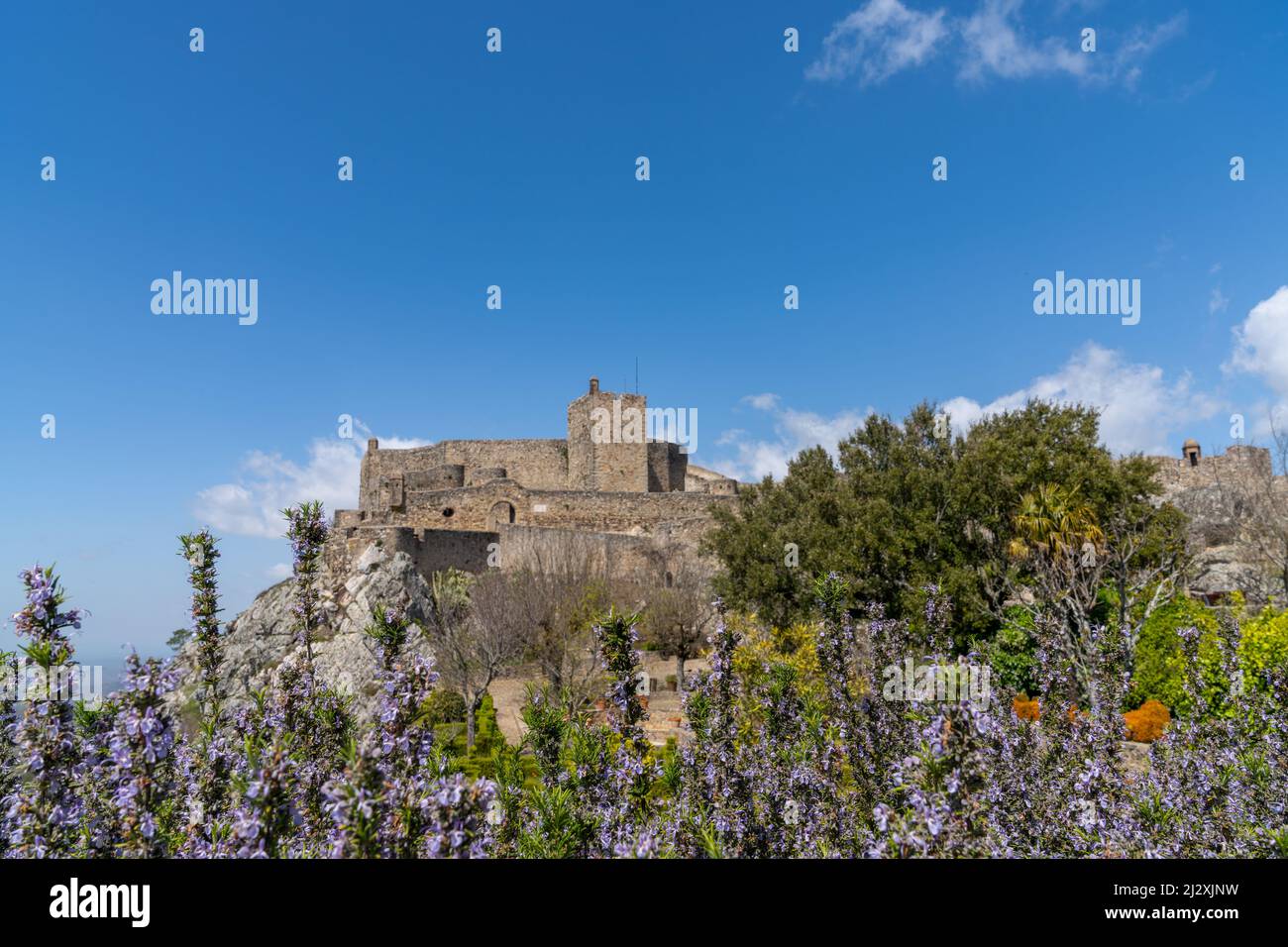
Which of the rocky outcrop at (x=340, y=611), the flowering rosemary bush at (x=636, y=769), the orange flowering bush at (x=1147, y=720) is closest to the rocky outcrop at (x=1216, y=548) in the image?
the orange flowering bush at (x=1147, y=720)

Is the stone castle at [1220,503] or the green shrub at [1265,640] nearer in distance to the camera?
the green shrub at [1265,640]

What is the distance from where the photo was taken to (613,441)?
147ft

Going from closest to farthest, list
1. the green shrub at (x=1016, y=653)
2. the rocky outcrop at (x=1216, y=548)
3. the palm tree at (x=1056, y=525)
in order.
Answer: the palm tree at (x=1056, y=525) → the green shrub at (x=1016, y=653) → the rocky outcrop at (x=1216, y=548)

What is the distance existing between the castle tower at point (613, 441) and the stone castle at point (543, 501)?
0.07 m

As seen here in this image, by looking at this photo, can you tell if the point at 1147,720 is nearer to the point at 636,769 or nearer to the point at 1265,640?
the point at 1265,640

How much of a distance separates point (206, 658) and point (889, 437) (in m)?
18.7

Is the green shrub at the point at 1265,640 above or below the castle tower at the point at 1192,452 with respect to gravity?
below

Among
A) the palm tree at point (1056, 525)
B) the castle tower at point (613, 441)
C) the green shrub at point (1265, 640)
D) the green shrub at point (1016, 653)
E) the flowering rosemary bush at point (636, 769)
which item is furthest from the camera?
the castle tower at point (613, 441)

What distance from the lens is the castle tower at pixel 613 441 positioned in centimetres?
4428

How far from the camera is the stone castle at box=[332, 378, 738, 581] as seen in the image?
3125cm

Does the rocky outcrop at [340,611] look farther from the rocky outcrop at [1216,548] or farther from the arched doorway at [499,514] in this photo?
the rocky outcrop at [1216,548]

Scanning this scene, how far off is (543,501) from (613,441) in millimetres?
8005
